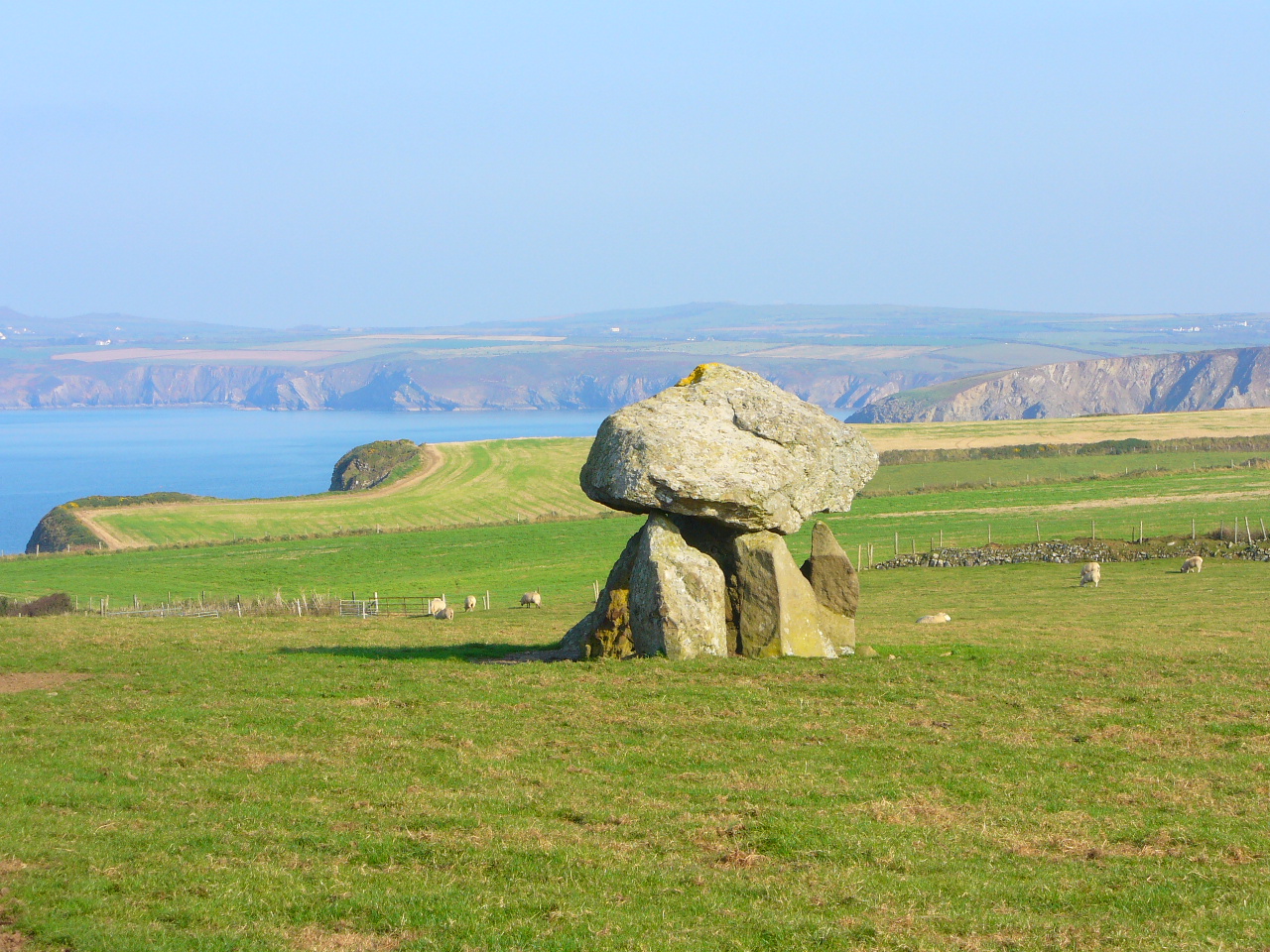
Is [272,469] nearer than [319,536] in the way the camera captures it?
No

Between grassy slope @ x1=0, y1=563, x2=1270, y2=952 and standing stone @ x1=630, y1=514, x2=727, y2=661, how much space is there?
0.63m

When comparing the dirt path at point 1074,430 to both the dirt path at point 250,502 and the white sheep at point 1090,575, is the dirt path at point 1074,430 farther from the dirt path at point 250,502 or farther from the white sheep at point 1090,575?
the white sheep at point 1090,575

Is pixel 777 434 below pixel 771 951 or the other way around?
the other way around

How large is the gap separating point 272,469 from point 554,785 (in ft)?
524

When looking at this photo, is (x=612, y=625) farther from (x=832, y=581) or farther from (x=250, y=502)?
(x=250, y=502)

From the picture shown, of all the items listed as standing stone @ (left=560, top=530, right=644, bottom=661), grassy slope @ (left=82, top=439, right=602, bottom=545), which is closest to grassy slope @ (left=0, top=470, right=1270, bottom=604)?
grassy slope @ (left=82, top=439, right=602, bottom=545)

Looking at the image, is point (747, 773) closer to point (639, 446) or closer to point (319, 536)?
point (639, 446)

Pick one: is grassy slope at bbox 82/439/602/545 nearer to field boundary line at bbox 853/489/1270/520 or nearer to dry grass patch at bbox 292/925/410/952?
field boundary line at bbox 853/489/1270/520

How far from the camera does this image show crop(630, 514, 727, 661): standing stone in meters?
18.6

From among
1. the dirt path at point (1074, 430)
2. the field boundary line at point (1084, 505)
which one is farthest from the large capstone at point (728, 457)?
the dirt path at point (1074, 430)

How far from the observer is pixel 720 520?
1950 cm

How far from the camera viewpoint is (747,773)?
488 inches

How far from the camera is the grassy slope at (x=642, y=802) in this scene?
8453 mm

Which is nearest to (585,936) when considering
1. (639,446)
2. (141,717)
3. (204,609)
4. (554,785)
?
(554,785)
